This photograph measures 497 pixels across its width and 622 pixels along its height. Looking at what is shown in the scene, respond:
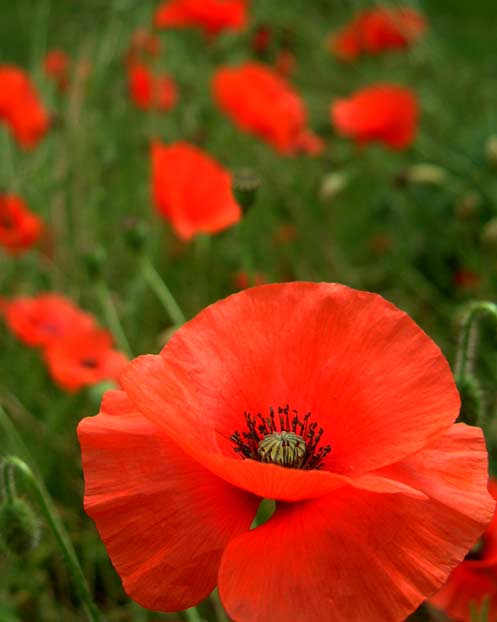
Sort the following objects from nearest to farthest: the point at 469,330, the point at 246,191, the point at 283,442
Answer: the point at 283,442, the point at 469,330, the point at 246,191

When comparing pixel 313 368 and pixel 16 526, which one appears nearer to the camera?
pixel 313 368

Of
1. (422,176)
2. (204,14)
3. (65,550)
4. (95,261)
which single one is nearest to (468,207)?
(422,176)

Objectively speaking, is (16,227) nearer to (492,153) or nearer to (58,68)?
(492,153)

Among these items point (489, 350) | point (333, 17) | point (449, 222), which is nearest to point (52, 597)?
point (489, 350)

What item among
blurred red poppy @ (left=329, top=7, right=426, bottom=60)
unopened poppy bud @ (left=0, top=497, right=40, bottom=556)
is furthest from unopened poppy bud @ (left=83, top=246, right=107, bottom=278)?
blurred red poppy @ (left=329, top=7, right=426, bottom=60)

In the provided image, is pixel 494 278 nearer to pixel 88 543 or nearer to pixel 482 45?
pixel 88 543

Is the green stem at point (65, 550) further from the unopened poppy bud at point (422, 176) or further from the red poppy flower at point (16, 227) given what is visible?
the unopened poppy bud at point (422, 176)

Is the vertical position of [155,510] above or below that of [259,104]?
above
